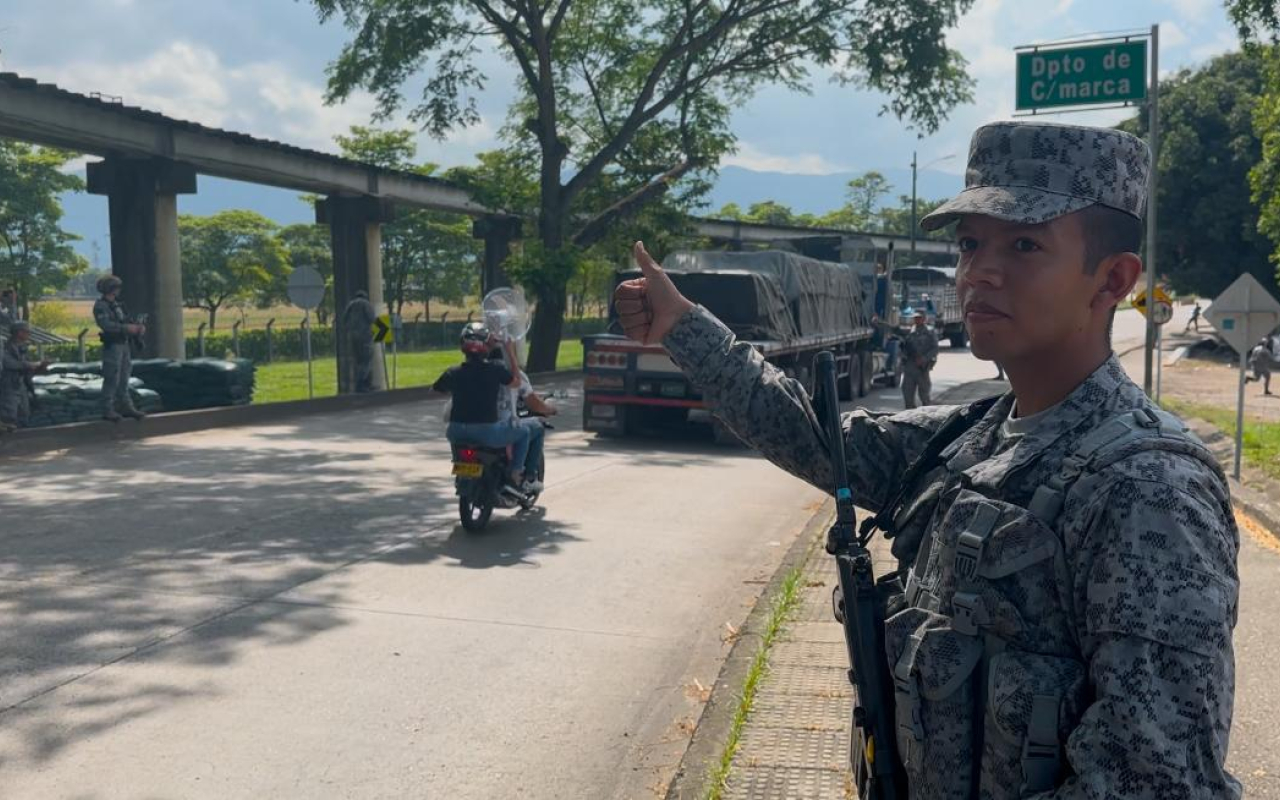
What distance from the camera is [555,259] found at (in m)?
27.4

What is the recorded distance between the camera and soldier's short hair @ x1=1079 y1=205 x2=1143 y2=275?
172 cm

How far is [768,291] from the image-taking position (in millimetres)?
18094

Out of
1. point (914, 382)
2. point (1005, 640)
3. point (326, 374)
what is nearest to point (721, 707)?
point (1005, 640)

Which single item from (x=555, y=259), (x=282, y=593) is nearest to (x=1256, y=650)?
(x=282, y=593)

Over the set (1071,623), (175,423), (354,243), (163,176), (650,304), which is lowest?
(175,423)

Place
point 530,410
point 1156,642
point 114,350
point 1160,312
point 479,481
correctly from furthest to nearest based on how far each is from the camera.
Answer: point 1160,312
point 114,350
point 530,410
point 479,481
point 1156,642

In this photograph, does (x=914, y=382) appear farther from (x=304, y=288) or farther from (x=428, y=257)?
(x=428, y=257)

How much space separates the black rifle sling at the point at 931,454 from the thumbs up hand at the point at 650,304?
0.49 metres

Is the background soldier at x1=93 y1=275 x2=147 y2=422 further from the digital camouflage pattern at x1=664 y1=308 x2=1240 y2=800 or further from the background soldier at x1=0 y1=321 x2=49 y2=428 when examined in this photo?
the digital camouflage pattern at x1=664 y1=308 x2=1240 y2=800

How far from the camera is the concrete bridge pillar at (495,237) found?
1326 inches

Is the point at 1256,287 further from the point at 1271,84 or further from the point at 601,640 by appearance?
the point at 601,640

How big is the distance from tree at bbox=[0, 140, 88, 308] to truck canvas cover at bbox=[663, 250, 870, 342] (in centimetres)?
2919

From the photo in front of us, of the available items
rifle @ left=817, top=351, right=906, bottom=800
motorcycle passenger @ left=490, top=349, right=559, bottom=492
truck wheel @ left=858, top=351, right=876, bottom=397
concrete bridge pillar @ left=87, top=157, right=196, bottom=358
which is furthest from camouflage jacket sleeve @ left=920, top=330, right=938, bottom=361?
rifle @ left=817, top=351, right=906, bottom=800

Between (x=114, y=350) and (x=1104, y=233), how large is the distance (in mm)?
15705
